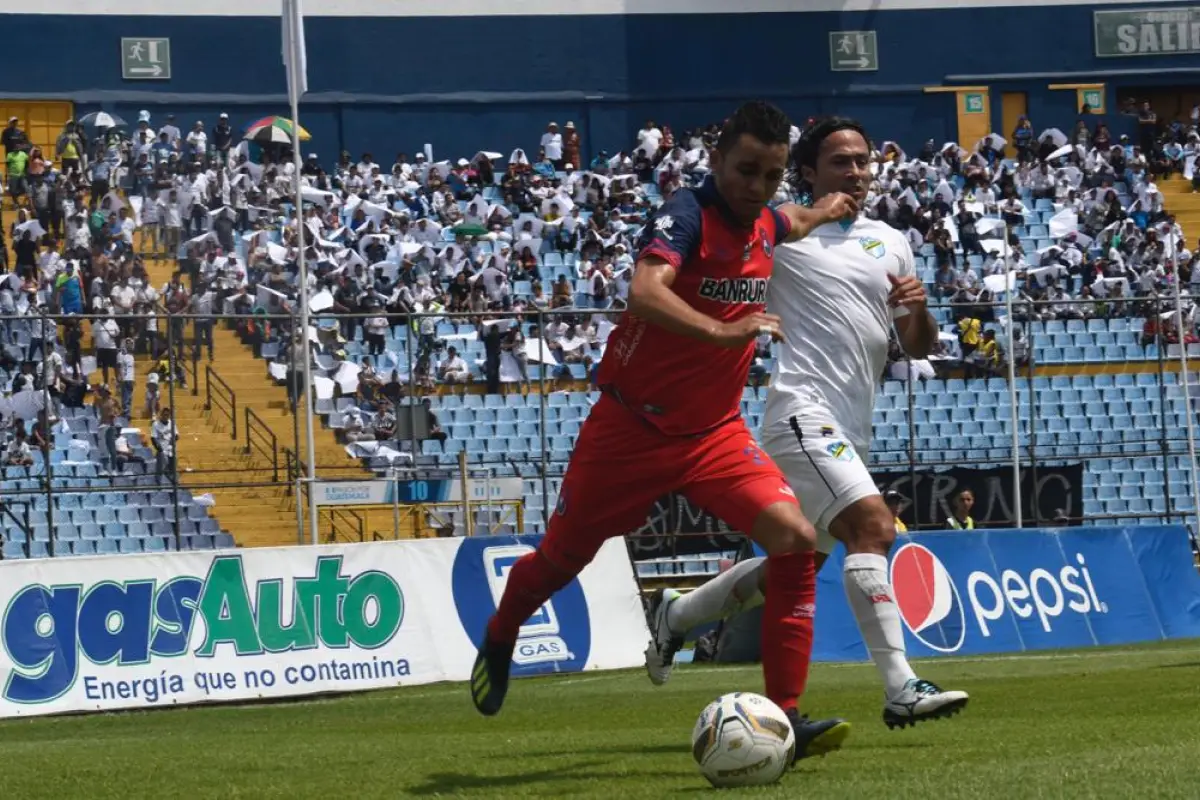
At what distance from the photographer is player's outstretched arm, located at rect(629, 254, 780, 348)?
6.49m

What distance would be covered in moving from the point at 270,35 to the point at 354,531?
2466cm

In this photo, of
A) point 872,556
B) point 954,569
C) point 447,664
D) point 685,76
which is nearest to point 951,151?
point 685,76

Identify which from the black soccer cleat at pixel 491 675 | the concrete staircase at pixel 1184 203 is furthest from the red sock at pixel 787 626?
the concrete staircase at pixel 1184 203

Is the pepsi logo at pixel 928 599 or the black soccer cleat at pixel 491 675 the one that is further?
the pepsi logo at pixel 928 599

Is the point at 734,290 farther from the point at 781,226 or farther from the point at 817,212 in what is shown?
the point at 817,212

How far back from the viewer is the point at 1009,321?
23547 millimetres

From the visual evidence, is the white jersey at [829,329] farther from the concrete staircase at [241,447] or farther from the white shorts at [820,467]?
the concrete staircase at [241,447]

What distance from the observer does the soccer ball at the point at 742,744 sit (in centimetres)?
624

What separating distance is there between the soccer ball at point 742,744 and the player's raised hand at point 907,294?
91.8 inches

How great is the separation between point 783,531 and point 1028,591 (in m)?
12.2

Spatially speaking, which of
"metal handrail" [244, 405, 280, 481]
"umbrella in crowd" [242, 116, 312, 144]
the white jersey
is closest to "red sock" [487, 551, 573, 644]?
the white jersey

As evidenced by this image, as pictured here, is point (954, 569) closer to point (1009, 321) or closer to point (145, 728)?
point (1009, 321)

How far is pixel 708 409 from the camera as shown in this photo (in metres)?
7.23

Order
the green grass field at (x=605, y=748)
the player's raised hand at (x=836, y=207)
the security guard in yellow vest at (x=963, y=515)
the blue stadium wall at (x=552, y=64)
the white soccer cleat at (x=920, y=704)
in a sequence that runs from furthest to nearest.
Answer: the blue stadium wall at (x=552, y=64) → the security guard in yellow vest at (x=963, y=515) → the player's raised hand at (x=836, y=207) → the white soccer cleat at (x=920, y=704) → the green grass field at (x=605, y=748)
